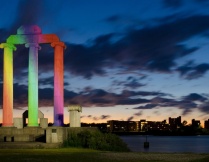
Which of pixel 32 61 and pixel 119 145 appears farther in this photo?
pixel 32 61

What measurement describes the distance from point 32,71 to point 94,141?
15.8 meters

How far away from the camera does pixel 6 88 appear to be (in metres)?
50.8

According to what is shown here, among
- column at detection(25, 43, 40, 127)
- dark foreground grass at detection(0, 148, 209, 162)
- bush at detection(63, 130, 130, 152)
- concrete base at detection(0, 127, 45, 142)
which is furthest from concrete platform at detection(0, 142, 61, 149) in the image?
column at detection(25, 43, 40, 127)

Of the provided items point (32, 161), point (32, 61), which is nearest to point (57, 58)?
point (32, 61)

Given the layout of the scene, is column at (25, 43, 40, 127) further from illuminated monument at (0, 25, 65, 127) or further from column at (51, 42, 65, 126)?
column at (51, 42, 65, 126)


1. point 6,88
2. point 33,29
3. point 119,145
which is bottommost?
point 119,145

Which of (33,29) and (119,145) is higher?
(33,29)

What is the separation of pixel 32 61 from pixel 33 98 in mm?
4213

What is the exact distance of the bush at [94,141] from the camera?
1483 inches

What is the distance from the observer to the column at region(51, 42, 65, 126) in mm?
51156

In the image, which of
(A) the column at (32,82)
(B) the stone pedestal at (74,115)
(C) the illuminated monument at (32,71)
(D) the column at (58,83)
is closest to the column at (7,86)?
(C) the illuminated monument at (32,71)

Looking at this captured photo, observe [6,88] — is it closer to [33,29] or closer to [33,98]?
[33,98]

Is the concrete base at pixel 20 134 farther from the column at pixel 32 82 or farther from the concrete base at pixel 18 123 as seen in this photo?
the concrete base at pixel 18 123

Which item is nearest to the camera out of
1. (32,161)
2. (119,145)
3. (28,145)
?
(32,161)
